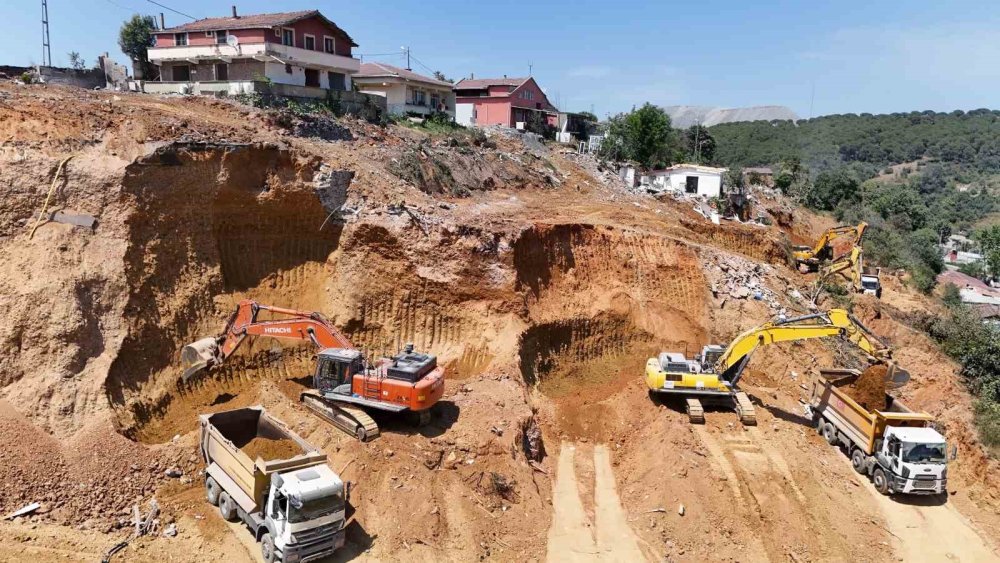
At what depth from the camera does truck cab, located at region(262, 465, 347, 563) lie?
10312 mm

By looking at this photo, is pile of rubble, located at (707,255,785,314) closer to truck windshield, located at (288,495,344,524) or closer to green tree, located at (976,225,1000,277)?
truck windshield, located at (288,495,344,524)

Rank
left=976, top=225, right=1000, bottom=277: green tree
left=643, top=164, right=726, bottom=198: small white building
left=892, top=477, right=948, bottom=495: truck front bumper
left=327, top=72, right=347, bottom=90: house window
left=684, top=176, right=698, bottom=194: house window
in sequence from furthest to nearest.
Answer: left=976, top=225, right=1000, bottom=277: green tree < left=684, top=176, right=698, bottom=194: house window < left=643, top=164, right=726, bottom=198: small white building < left=327, top=72, right=347, bottom=90: house window < left=892, top=477, right=948, bottom=495: truck front bumper

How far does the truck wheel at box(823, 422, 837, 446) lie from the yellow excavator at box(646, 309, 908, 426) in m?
1.84

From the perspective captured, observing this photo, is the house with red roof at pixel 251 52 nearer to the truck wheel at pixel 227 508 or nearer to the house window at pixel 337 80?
the house window at pixel 337 80

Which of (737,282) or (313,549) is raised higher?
(737,282)

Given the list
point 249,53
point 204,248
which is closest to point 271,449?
point 204,248

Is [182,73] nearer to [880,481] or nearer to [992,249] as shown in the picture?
[880,481]

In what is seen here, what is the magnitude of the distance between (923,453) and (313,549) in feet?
41.1

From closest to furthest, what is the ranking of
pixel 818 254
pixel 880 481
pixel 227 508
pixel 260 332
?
pixel 227 508
pixel 880 481
pixel 260 332
pixel 818 254

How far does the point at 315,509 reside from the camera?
1045 cm

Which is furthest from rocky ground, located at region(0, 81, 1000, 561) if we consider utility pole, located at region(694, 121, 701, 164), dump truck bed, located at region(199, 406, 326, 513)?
utility pole, located at region(694, 121, 701, 164)

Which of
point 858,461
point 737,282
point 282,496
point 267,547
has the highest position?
point 737,282

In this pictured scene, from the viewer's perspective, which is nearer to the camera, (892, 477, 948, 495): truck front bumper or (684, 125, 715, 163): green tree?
(892, 477, 948, 495): truck front bumper

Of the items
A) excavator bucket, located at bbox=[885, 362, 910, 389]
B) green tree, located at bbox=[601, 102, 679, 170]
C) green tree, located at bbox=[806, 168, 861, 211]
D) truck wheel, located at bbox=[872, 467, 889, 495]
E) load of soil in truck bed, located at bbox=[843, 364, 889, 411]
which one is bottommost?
truck wheel, located at bbox=[872, 467, 889, 495]
